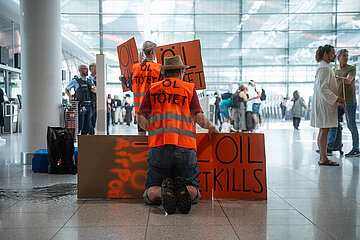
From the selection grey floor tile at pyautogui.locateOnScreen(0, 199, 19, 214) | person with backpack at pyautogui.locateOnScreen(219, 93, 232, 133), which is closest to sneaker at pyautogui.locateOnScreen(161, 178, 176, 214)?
grey floor tile at pyautogui.locateOnScreen(0, 199, 19, 214)

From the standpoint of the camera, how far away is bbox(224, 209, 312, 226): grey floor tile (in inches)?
119

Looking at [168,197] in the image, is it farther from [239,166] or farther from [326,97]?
[326,97]

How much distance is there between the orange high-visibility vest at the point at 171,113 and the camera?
341 cm

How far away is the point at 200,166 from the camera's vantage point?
12.7 feet

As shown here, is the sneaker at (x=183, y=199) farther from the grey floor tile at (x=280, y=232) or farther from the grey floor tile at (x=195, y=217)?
the grey floor tile at (x=280, y=232)

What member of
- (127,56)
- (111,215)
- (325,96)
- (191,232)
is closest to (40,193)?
(111,215)

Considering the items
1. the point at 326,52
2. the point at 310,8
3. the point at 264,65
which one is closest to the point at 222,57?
the point at 264,65

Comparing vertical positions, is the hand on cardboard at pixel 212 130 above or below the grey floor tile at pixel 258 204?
above

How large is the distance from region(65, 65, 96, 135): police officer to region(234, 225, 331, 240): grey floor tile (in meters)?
5.17

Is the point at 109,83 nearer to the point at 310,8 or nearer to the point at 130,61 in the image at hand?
the point at 310,8

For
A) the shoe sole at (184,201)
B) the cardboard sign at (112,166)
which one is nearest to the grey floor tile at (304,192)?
→ the shoe sole at (184,201)

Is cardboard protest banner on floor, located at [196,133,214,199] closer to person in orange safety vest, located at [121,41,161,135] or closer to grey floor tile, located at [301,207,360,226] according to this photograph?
grey floor tile, located at [301,207,360,226]

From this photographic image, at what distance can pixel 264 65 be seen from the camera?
79.6 feet

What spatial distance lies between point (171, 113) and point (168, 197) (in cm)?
73
